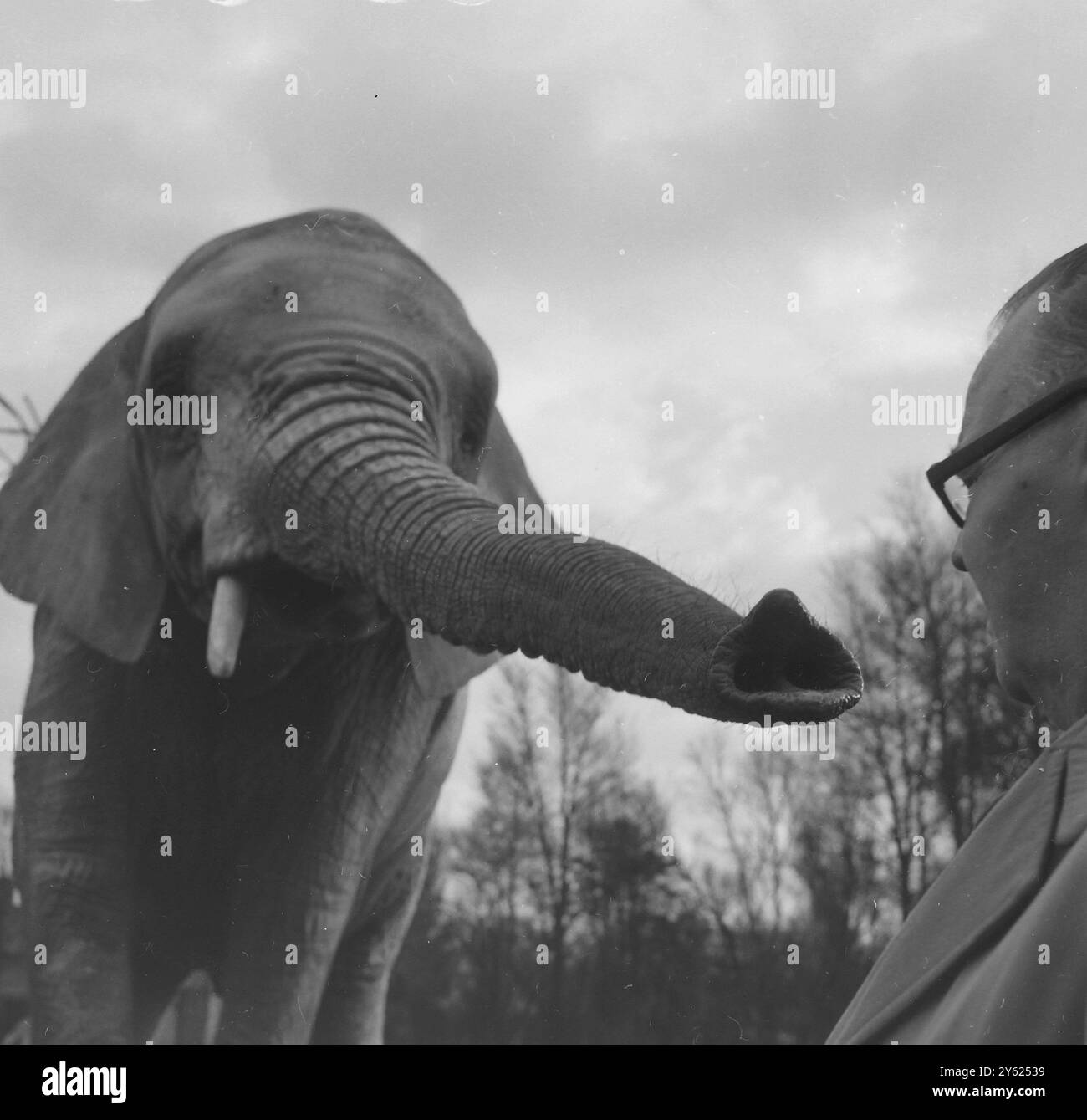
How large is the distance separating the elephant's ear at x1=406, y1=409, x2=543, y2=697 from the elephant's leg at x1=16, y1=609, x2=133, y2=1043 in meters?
0.53

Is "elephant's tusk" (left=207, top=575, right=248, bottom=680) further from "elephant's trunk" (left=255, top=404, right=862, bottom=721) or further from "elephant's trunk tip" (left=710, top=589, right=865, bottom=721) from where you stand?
"elephant's trunk tip" (left=710, top=589, right=865, bottom=721)

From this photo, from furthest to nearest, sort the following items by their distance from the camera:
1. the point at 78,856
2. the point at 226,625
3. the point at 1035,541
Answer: the point at 78,856 < the point at 226,625 < the point at 1035,541

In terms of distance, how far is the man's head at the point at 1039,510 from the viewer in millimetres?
852

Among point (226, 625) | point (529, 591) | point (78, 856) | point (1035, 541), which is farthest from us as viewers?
point (78, 856)

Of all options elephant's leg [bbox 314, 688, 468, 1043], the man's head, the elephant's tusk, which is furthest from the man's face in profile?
elephant's leg [bbox 314, 688, 468, 1043]

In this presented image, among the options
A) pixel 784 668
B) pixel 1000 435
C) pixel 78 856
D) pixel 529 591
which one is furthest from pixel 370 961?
pixel 1000 435

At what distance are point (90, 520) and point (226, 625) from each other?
58cm

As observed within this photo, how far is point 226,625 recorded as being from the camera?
2504 millimetres

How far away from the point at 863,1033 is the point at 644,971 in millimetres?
3807

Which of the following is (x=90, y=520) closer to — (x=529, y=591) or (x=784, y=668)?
(x=529, y=591)

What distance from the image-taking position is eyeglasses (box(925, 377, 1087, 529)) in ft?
2.83

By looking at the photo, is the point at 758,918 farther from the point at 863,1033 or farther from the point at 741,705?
the point at 863,1033

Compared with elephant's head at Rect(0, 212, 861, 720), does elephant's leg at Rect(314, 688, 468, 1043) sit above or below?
below
